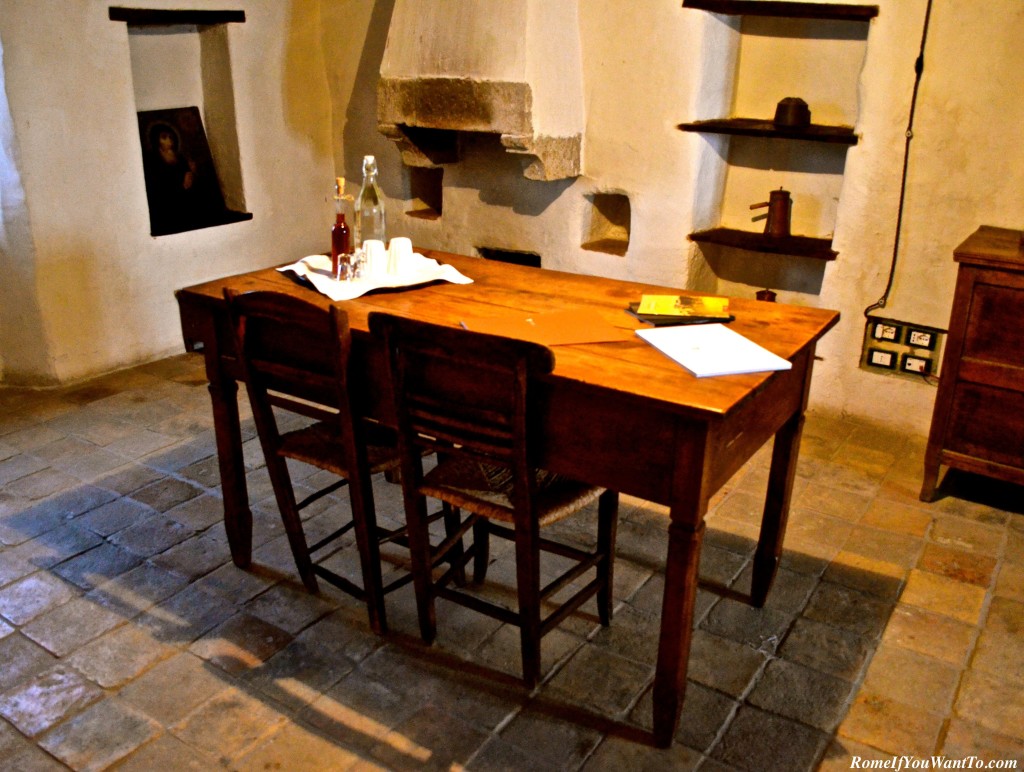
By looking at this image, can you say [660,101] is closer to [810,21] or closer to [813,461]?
[810,21]

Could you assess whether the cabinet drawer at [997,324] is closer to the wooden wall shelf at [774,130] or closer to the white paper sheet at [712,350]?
the wooden wall shelf at [774,130]

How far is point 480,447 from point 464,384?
16 centimetres

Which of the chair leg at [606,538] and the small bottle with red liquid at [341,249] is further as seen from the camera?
the small bottle with red liquid at [341,249]

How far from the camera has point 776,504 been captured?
2.73m

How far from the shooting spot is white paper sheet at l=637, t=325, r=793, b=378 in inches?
83.9

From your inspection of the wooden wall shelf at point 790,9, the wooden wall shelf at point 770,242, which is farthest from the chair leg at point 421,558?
the wooden wall shelf at point 790,9

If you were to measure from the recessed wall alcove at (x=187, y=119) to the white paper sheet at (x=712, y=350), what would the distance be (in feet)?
11.5

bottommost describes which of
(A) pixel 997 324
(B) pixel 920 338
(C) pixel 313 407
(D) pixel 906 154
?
(B) pixel 920 338

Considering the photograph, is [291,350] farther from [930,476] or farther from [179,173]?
[179,173]

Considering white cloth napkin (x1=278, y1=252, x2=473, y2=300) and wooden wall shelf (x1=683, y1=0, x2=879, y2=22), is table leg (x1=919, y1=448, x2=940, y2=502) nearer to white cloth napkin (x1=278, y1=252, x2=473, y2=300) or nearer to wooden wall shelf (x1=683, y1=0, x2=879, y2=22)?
wooden wall shelf (x1=683, y1=0, x2=879, y2=22)

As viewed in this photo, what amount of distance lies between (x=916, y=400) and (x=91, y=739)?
11.6ft

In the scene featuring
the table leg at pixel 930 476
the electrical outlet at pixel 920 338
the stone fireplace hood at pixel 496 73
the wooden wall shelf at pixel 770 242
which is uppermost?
the stone fireplace hood at pixel 496 73

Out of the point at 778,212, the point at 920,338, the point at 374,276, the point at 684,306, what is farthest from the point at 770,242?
the point at 374,276

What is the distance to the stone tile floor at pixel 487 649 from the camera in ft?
7.49
